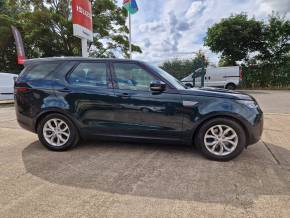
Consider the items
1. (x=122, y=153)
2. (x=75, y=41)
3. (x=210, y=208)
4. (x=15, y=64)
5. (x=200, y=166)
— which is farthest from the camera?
(x=15, y=64)

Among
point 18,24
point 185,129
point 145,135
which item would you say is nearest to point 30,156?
point 145,135

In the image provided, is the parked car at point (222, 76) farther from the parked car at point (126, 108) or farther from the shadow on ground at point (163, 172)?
the parked car at point (126, 108)

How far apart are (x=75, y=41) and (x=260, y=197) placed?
21.1 meters

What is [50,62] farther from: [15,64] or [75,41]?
[15,64]

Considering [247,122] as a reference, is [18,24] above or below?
above

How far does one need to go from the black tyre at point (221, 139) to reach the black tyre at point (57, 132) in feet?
6.98

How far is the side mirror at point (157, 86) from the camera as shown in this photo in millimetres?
3965

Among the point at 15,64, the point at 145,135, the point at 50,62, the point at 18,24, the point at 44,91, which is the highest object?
the point at 18,24

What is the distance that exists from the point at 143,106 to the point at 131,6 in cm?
1147

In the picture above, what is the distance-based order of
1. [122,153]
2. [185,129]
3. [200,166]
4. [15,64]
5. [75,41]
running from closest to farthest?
[200,166] < [185,129] < [122,153] < [75,41] < [15,64]

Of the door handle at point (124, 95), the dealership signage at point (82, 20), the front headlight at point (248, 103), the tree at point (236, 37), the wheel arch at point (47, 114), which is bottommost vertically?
the wheel arch at point (47, 114)

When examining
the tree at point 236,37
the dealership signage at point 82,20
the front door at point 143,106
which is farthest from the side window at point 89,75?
the tree at point 236,37

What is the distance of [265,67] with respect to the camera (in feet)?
73.8

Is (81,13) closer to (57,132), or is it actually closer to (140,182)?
(57,132)
